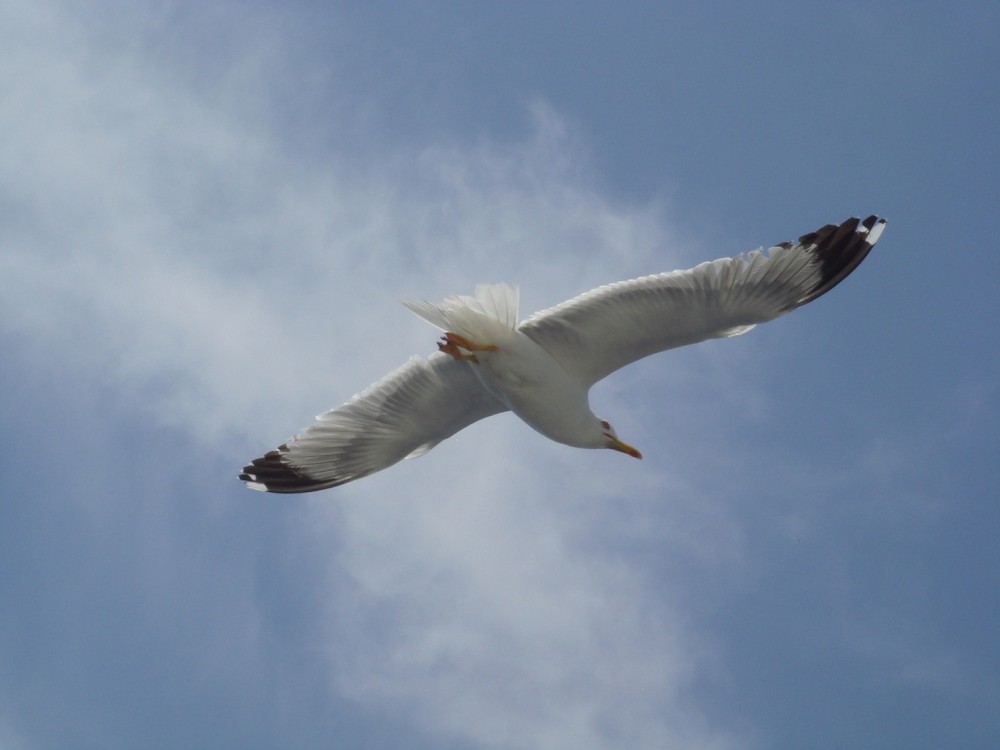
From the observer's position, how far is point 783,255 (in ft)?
28.7

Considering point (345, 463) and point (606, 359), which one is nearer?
point (606, 359)

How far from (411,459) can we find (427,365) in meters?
1.10

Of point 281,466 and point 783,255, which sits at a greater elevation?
point 783,255

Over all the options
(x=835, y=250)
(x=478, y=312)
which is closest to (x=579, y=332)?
(x=478, y=312)

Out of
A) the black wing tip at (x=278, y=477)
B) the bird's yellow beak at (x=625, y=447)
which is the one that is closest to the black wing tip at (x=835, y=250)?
the bird's yellow beak at (x=625, y=447)

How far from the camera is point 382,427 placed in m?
10.1

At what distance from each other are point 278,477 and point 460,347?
96.6 inches

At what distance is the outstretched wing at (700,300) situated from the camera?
8641 mm

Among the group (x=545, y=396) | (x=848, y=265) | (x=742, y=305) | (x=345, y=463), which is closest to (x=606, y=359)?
(x=545, y=396)

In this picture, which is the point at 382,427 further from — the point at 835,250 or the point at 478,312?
the point at 835,250

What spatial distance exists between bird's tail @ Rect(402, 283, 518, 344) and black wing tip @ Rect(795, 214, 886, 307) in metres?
2.21

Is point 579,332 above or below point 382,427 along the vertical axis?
above

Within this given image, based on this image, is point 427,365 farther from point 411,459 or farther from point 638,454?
point 638,454

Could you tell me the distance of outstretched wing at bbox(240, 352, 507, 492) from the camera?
32.1 feet
